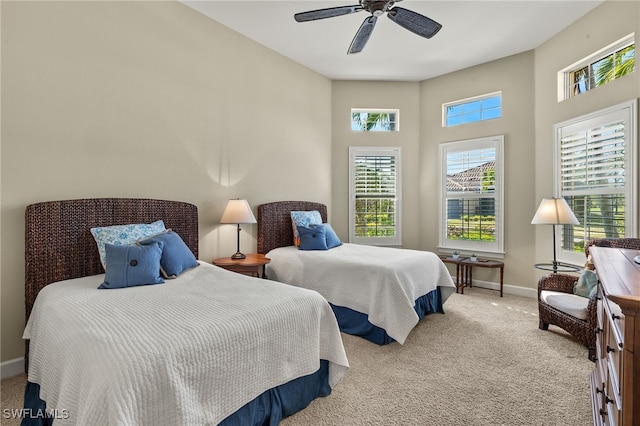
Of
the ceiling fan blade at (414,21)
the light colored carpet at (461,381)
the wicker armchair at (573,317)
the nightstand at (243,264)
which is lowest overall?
the light colored carpet at (461,381)

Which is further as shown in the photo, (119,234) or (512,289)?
(512,289)

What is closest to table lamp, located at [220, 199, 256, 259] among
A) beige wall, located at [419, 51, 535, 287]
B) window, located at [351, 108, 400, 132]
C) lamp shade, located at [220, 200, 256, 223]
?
lamp shade, located at [220, 200, 256, 223]

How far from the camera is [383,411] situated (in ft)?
6.30

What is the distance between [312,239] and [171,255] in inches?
66.8

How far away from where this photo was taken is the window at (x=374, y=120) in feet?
17.2

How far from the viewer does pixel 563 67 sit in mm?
3816

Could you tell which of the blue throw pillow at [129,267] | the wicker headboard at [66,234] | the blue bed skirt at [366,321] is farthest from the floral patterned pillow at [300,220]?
the blue throw pillow at [129,267]

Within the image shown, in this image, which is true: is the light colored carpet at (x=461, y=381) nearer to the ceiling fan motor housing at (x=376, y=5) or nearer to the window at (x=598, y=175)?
the window at (x=598, y=175)

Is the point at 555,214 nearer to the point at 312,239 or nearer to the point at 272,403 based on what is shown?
the point at 312,239

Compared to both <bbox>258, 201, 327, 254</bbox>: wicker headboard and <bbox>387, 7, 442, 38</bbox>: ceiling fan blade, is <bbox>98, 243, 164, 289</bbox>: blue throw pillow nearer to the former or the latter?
<bbox>258, 201, 327, 254</bbox>: wicker headboard

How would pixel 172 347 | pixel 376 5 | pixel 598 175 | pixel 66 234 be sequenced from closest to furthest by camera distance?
pixel 172 347 < pixel 66 234 < pixel 376 5 < pixel 598 175

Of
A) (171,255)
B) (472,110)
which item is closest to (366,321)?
(171,255)

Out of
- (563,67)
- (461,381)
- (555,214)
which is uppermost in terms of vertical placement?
(563,67)

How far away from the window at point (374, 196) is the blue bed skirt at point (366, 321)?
180 cm
